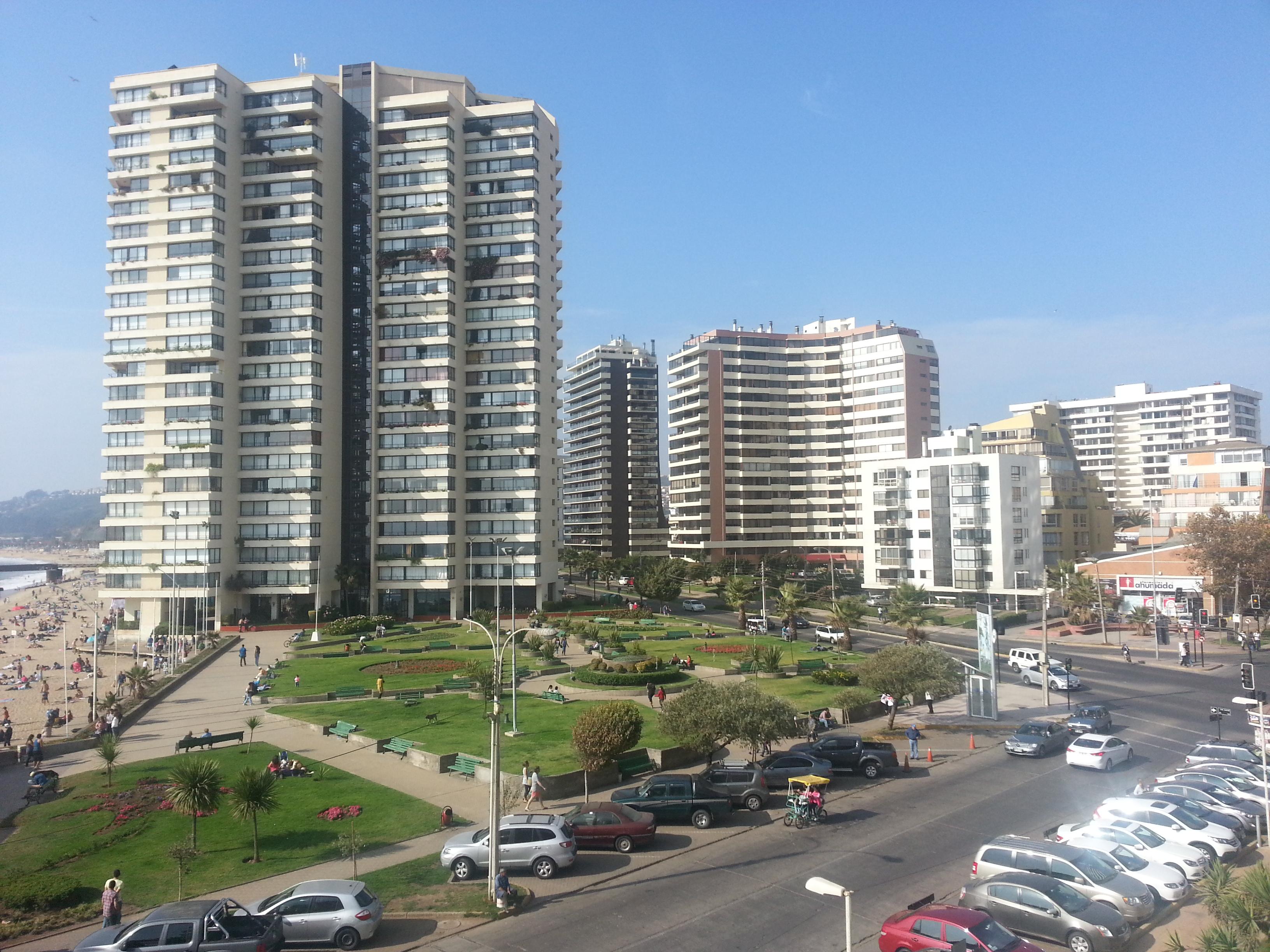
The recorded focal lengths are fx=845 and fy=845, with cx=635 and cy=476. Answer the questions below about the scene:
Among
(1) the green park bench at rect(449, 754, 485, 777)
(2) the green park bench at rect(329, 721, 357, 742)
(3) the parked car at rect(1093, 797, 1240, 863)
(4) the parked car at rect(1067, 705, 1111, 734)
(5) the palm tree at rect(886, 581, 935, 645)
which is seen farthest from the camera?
(5) the palm tree at rect(886, 581, 935, 645)

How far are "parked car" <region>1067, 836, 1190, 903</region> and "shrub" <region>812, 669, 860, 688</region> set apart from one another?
92.6 ft

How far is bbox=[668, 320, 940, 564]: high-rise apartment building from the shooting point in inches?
5310

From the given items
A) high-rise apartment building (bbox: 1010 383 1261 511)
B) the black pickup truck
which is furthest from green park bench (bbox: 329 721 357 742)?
high-rise apartment building (bbox: 1010 383 1261 511)

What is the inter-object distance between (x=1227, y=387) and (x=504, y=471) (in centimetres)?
16465

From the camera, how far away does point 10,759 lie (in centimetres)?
3831

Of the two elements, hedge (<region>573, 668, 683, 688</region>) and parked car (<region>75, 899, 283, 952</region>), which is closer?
parked car (<region>75, 899, 283, 952</region>)

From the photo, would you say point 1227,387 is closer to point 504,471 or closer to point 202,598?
point 504,471

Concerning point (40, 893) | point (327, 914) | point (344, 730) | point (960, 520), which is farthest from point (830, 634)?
point (40, 893)

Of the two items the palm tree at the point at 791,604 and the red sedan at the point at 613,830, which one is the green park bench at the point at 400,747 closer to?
the red sedan at the point at 613,830

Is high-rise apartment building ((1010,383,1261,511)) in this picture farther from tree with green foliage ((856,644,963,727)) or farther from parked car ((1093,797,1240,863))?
parked car ((1093,797,1240,863))

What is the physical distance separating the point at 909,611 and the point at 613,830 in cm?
4285

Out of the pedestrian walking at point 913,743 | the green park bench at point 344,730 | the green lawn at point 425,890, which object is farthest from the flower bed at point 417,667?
the green lawn at point 425,890

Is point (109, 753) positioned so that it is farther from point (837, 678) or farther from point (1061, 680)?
point (1061, 680)

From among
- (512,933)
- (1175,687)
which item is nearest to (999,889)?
(512,933)
